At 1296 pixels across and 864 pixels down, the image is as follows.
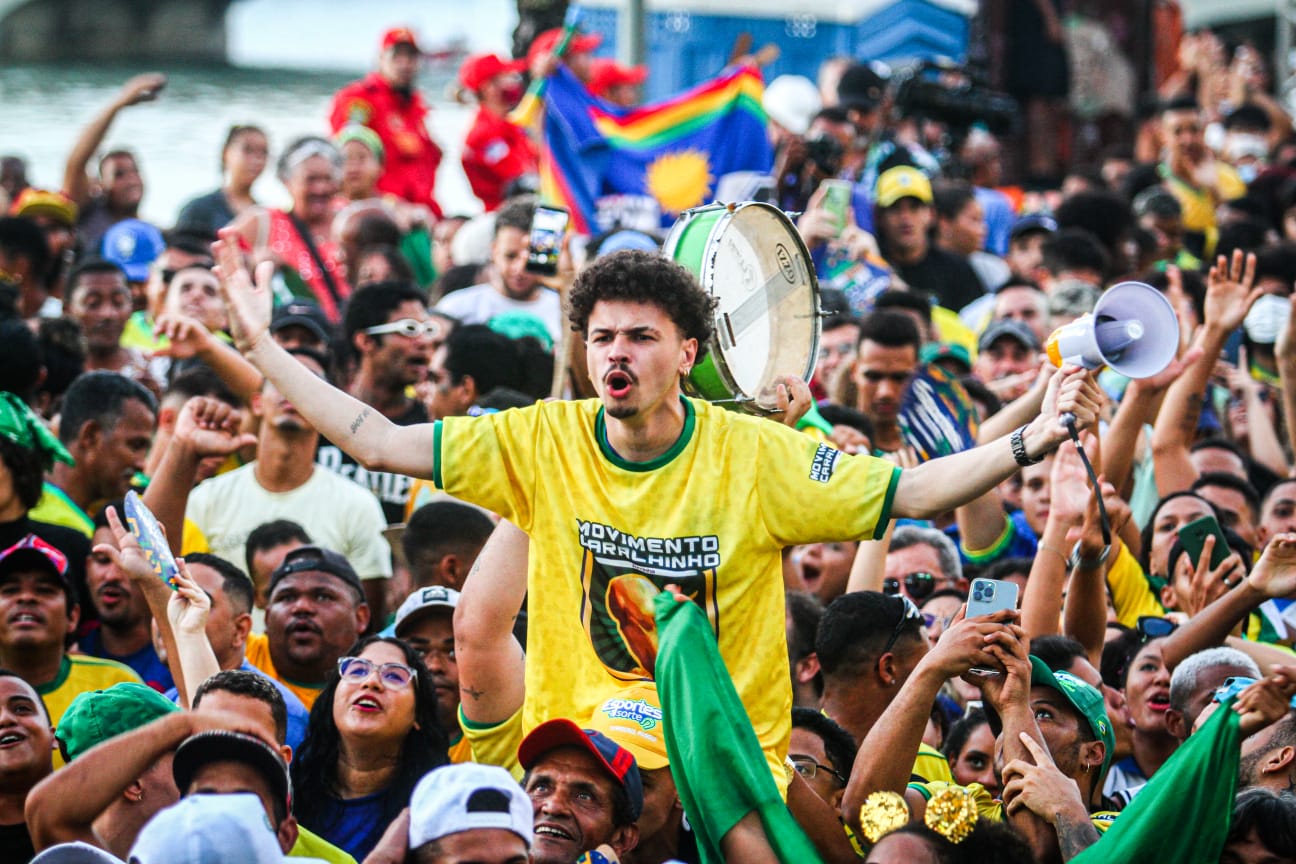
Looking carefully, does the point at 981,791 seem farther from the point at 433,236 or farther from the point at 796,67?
the point at 796,67

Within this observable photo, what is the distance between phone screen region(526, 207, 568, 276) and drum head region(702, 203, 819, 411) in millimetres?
1871

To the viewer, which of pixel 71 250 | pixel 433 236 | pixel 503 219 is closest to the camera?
pixel 503 219

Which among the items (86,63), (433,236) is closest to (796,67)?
(433,236)

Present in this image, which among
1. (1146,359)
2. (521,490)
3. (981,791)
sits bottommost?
(981,791)

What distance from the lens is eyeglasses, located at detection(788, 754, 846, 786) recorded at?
5.20 meters

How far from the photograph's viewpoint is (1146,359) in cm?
472

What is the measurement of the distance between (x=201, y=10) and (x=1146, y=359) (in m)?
28.8

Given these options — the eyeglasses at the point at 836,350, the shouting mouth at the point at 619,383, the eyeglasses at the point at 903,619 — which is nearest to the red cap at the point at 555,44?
the eyeglasses at the point at 836,350

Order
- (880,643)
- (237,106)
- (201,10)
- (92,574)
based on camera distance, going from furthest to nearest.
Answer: (201,10) → (237,106) → (92,574) → (880,643)

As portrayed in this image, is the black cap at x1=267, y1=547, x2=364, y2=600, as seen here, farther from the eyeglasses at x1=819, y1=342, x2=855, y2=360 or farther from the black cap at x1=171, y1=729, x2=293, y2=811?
the eyeglasses at x1=819, y1=342, x2=855, y2=360

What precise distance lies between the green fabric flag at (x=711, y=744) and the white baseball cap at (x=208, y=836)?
939 mm

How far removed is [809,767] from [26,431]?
323 centimetres

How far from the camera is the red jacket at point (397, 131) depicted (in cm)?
1251

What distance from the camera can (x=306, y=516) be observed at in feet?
23.3
